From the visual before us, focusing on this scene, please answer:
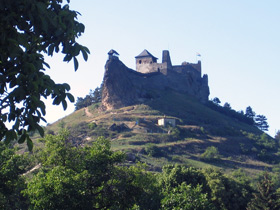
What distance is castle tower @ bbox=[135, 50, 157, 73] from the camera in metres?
118

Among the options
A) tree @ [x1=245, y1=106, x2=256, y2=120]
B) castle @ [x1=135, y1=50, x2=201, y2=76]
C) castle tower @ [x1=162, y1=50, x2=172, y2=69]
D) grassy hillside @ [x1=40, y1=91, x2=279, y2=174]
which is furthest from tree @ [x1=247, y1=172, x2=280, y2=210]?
tree @ [x1=245, y1=106, x2=256, y2=120]

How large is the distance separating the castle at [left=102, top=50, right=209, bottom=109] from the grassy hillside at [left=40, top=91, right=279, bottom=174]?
291 centimetres

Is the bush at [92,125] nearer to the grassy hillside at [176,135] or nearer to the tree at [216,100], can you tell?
the grassy hillside at [176,135]

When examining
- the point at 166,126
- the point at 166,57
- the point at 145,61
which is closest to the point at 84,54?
the point at 166,126

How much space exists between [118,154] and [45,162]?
4210 mm

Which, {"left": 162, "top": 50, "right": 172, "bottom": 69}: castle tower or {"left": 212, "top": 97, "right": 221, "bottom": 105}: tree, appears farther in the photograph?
{"left": 212, "top": 97, "right": 221, "bottom": 105}: tree

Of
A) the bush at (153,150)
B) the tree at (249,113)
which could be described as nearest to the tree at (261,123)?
the tree at (249,113)

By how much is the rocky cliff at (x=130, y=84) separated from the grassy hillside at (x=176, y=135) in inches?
96.5

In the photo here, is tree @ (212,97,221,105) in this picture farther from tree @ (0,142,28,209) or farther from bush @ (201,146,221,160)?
tree @ (0,142,28,209)

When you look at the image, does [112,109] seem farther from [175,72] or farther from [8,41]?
[8,41]

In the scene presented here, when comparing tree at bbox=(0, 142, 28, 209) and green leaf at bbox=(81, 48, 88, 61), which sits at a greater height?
green leaf at bbox=(81, 48, 88, 61)

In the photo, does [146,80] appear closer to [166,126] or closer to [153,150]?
[166,126]

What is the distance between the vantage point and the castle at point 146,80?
4210 inches

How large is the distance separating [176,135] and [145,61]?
30592mm
